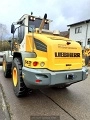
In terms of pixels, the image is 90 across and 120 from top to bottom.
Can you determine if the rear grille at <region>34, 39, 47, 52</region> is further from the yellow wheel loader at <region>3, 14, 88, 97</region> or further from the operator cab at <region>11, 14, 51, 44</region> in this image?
the operator cab at <region>11, 14, 51, 44</region>

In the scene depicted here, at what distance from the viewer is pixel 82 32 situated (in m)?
25.9

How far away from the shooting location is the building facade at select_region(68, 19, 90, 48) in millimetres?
24850

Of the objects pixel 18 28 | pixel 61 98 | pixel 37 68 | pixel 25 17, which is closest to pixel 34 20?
pixel 25 17

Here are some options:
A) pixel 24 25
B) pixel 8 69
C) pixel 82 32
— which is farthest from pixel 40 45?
pixel 82 32

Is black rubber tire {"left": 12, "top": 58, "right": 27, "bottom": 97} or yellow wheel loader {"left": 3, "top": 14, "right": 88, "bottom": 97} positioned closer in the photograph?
yellow wheel loader {"left": 3, "top": 14, "right": 88, "bottom": 97}

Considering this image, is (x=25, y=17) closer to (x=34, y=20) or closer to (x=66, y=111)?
(x=34, y=20)

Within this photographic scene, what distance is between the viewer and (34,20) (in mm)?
5957

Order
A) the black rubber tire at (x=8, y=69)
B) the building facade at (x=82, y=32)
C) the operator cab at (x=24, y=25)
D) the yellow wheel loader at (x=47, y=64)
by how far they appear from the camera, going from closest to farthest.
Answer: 1. the yellow wheel loader at (x=47, y=64)
2. the operator cab at (x=24, y=25)
3. the black rubber tire at (x=8, y=69)
4. the building facade at (x=82, y=32)

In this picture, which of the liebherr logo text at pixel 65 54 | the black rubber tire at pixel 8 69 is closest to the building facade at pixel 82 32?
the black rubber tire at pixel 8 69

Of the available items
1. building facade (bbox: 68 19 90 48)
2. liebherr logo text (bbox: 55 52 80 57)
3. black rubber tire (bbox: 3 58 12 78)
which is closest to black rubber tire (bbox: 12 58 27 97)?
liebherr logo text (bbox: 55 52 80 57)

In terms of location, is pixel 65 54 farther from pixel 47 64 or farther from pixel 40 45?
pixel 40 45

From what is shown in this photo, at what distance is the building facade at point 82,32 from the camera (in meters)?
24.9

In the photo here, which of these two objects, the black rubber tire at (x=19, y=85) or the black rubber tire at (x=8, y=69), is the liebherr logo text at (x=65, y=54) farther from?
the black rubber tire at (x=8, y=69)

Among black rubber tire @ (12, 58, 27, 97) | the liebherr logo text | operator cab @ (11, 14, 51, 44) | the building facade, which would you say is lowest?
black rubber tire @ (12, 58, 27, 97)
